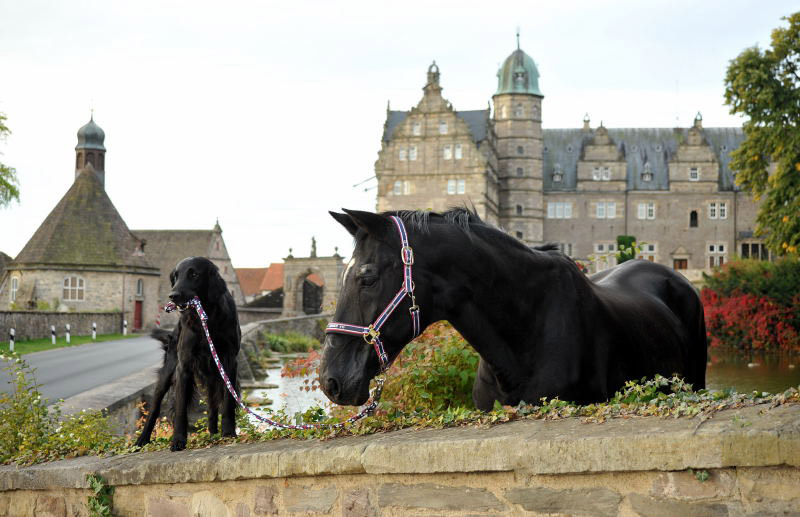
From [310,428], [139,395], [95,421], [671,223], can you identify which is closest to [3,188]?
[139,395]

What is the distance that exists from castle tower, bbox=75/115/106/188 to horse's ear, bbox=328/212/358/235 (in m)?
65.7

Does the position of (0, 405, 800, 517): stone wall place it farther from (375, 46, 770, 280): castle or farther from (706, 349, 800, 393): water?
(375, 46, 770, 280): castle

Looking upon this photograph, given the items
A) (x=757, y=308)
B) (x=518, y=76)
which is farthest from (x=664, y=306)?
(x=518, y=76)

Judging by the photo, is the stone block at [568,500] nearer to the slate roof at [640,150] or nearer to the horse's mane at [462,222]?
the horse's mane at [462,222]

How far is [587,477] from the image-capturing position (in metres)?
3.02

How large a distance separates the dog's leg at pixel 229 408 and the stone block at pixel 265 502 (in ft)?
3.51

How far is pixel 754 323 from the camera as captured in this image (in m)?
29.6

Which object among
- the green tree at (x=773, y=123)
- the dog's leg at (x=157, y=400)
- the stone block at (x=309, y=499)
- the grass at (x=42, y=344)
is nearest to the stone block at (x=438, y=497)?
the stone block at (x=309, y=499)

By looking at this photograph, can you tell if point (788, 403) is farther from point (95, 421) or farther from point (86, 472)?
point (95, 421)

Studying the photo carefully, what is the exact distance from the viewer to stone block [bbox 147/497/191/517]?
424 centimetres

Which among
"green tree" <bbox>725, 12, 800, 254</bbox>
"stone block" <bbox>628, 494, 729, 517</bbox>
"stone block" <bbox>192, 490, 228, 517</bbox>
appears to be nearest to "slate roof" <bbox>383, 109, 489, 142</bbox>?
"green tree" <bbox>725, 12, 800, 254</bbox>

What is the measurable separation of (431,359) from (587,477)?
424 cm

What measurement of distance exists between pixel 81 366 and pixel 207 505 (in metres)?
17.8

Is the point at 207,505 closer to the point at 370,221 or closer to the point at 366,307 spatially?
the point at 366,307
